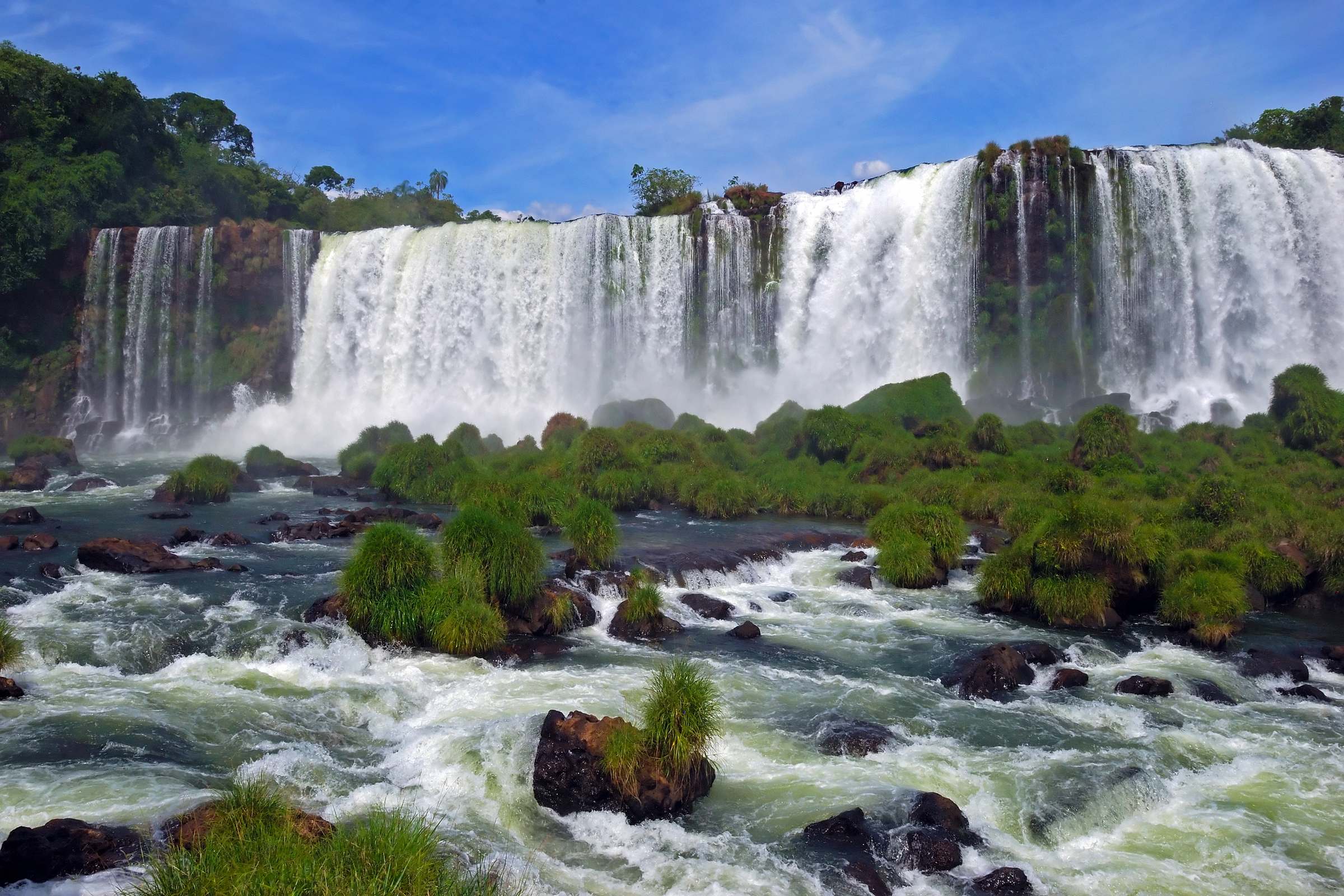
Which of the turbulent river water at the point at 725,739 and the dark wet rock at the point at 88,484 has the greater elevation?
the dark wet rock at the point at 88,484

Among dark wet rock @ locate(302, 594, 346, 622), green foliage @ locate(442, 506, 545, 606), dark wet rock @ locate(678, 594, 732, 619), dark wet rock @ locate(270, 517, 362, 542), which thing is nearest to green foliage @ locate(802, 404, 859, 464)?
dark wet rock @ locate(678, 594, 732, 619)

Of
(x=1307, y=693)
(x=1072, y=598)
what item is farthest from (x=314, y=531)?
(x=1307, y=693)

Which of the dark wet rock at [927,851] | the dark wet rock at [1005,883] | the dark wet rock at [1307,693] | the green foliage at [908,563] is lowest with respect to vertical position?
the dark wet rock at [1005,883]

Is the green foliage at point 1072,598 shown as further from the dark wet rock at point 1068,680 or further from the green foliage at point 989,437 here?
the green foliage at point 989,437

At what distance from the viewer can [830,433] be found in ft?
88.9

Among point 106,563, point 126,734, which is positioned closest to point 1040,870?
point 126,734

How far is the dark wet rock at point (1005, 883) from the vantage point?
25.4ft

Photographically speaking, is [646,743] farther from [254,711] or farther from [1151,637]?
[1151,637]

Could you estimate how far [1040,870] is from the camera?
810 cm

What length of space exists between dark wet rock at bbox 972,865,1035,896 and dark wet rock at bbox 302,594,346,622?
29.6 feet

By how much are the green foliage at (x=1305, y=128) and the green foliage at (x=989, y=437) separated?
1083 inches

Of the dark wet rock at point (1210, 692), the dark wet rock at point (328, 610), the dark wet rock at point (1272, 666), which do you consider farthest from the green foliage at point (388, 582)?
the dark wet rock at point (1272, 666)

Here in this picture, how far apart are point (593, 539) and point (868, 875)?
9663mm

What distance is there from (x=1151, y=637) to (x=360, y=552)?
11.4m
